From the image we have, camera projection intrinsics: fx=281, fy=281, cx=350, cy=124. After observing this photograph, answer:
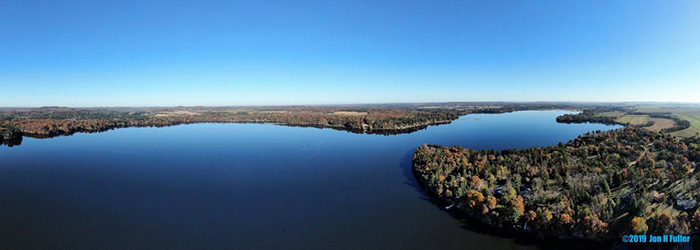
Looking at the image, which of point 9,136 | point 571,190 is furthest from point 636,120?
point 9,136

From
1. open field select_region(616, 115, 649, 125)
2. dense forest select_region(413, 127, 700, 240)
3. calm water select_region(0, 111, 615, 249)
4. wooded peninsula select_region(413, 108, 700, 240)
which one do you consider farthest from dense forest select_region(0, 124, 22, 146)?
open field select_region(616, 115, 649, 125)

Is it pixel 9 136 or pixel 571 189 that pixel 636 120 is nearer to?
pixel 571 189

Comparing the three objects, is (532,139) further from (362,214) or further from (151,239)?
(151,239)

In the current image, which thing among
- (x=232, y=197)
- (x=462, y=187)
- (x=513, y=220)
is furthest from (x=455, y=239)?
(x=232, y=197)

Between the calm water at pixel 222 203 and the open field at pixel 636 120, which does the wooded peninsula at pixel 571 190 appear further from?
the open field at pixel 636 120

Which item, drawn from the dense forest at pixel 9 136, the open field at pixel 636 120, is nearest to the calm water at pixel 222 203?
the dense forest at pixel 9 136

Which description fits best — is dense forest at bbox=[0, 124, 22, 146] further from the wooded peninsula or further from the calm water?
the wooded peninsula
